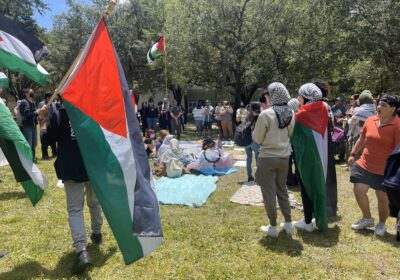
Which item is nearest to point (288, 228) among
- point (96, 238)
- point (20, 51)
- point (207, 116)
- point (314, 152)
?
point (314, 152)

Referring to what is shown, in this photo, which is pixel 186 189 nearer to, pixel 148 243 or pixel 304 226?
pixel 304 226

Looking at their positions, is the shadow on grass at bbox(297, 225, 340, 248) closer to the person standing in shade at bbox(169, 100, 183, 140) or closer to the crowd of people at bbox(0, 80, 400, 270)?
the crowd of people at bbox(0, 80, 400, 270)

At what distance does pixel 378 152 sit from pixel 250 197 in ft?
8.45

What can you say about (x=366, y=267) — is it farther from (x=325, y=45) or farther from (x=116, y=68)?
(x=325, y=45)

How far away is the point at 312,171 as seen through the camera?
4.94 metres

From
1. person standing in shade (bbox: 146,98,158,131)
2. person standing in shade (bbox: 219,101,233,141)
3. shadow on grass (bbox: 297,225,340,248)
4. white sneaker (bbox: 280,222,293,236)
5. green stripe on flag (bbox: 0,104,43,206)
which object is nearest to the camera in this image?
green stripe on flag (bbox: 0,104,43,206)

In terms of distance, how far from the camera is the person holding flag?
4.90m

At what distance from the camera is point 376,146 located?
4707 millimetres

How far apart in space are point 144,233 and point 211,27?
1664cm

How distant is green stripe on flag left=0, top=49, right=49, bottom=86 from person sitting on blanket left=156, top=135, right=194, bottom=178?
402 cm

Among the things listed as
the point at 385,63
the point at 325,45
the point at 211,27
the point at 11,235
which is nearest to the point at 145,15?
the point at 211,27

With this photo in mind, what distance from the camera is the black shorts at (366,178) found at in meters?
4.73

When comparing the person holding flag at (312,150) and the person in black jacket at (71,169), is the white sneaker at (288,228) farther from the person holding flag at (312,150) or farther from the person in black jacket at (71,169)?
the person in black jacket at (71,169)

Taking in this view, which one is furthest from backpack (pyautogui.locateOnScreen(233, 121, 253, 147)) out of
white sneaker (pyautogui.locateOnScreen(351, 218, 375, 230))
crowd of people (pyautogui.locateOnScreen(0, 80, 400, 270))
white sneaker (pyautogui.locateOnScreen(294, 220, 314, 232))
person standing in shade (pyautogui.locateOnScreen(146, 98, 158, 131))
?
person standing in shade (pyautogui.locateOnScreen(146, 98, 158, 131))
